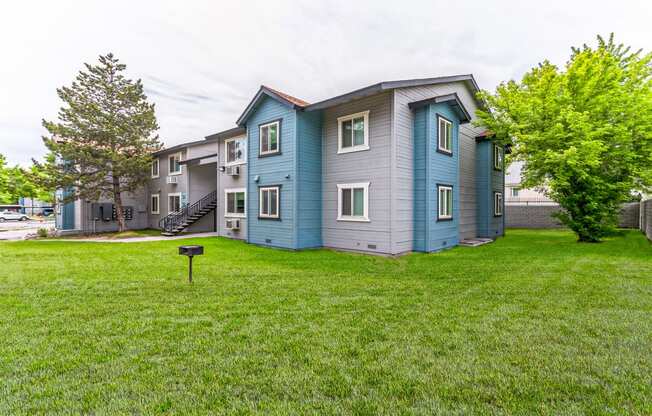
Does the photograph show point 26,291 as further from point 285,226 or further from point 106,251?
point 285,226

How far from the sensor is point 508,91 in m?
13.3

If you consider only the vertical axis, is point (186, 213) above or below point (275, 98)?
below

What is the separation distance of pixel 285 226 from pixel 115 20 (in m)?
9.17

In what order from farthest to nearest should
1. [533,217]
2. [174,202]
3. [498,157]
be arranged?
[533,217] < [174,202] < [498,157]

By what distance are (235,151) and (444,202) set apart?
9.79 metres

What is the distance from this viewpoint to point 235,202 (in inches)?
621

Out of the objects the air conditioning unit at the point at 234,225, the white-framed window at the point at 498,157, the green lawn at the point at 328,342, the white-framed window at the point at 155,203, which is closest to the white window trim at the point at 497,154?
the white-framed window at the point at 498,157

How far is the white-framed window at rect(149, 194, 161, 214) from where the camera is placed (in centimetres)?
2117

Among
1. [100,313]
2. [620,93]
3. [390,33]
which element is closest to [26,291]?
[100,313]

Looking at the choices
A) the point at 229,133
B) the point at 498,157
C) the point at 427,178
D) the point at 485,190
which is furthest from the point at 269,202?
the point at 498,157

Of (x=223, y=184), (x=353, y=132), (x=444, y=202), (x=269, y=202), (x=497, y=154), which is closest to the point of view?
(x=353, y=132)

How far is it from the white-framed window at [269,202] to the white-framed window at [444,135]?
19.6 feet

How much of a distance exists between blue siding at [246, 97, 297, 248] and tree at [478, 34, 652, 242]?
8007 millimetres

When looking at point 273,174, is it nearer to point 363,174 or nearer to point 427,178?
point 363,174
